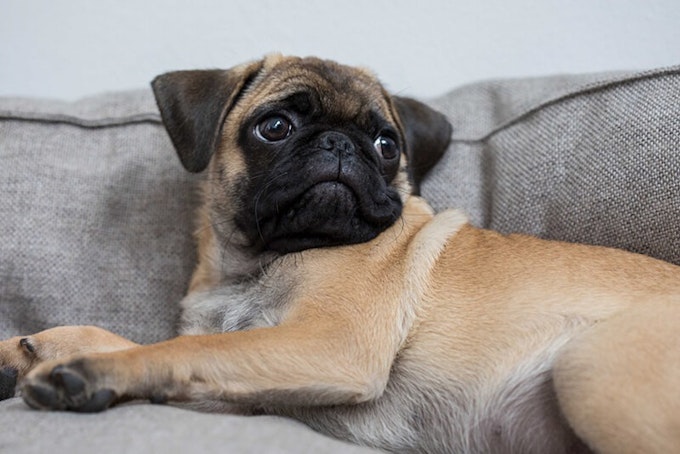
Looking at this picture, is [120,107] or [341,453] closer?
[341,453]

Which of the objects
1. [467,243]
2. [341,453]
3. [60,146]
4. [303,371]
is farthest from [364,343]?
[60,146]

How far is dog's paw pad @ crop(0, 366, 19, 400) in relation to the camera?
6.16 ft

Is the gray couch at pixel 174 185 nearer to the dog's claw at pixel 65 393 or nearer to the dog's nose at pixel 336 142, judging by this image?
the dog's nose at pixel 336 142

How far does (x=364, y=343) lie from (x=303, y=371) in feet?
0.63

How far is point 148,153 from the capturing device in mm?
2650

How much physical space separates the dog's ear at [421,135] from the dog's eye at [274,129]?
0.56 metres

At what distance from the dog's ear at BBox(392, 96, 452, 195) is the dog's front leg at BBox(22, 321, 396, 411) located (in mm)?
928

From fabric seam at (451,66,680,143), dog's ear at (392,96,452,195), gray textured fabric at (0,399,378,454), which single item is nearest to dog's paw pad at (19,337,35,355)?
gray textured fabric at (0,399,378,454)

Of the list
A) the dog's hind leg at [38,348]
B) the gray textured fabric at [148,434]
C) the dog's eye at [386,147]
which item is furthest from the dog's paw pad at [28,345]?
the dog's eye at [386,147]

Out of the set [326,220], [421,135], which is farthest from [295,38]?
[326,220]

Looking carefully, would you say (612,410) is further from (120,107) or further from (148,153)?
(120,107)

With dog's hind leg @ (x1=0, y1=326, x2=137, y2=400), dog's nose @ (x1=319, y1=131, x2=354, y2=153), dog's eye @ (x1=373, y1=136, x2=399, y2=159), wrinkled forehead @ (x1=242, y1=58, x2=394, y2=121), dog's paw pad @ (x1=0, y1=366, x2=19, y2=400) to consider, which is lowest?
dog's paw pad @ (x1=0, y1=366, x2=19, y2=400)

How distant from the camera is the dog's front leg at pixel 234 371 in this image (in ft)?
4.79

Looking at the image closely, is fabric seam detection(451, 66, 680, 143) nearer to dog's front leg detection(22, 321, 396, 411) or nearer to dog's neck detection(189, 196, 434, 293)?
dog's neck detection(189, 196, 434, 293)
